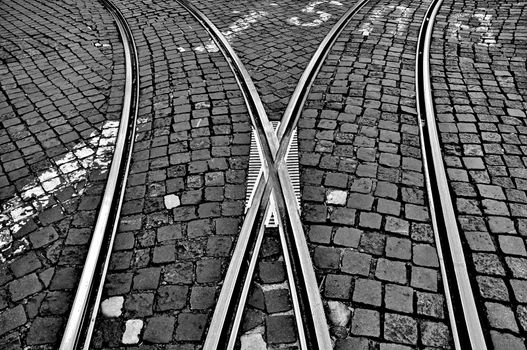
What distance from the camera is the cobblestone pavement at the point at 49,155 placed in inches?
115

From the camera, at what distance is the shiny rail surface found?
257 cm

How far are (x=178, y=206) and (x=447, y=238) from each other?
234 cm

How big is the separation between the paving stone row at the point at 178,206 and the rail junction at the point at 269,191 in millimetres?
17

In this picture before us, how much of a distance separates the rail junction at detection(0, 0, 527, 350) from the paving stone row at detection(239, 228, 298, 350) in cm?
1

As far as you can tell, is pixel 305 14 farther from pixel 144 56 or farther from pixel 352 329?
pixel 352 329

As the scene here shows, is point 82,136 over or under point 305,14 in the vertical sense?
under

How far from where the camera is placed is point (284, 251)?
304 cm

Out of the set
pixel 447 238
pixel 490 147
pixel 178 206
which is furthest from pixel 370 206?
pixel 178 206

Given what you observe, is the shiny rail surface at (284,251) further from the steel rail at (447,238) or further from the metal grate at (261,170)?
the steel rail at (447,238)

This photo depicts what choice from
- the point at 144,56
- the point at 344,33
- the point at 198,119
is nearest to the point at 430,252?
the point at 198,119

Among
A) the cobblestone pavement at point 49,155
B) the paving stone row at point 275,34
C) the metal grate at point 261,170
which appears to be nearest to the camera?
the cobblestone pavement at point 49,155

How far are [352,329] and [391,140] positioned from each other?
2258 millimetres

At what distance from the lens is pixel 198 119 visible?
4.68 metres

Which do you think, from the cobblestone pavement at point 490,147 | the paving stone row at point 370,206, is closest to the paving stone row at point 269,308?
the paving stone row at point 370,206
